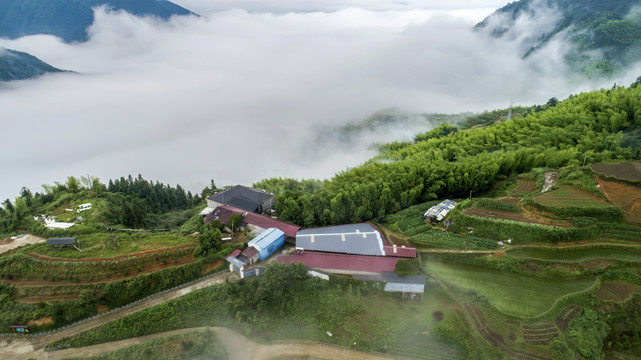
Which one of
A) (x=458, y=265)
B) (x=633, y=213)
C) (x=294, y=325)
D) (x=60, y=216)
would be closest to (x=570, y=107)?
(x=633, y=213)

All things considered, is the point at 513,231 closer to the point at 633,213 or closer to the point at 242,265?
the point at 633,213

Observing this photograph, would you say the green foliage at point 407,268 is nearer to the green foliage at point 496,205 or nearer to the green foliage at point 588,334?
the green foliage at point 496,205

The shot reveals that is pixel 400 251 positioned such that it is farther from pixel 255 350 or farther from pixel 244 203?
pixel 244 203

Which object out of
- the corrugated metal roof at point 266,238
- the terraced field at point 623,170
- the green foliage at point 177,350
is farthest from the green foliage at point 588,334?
the green foliage at point 177,350

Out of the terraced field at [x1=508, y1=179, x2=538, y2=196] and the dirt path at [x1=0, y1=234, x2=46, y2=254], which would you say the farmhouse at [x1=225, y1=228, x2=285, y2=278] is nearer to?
the dirt path at [x1=0, y1=234, x2=46, y2=254]

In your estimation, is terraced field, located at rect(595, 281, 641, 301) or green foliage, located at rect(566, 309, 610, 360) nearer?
green foliage, located at rect(566, 309, 610, 360)

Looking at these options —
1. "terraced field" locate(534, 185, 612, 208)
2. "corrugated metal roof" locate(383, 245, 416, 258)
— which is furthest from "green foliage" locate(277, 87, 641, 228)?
"terraced field" locate(534, 185, 612, 208)
